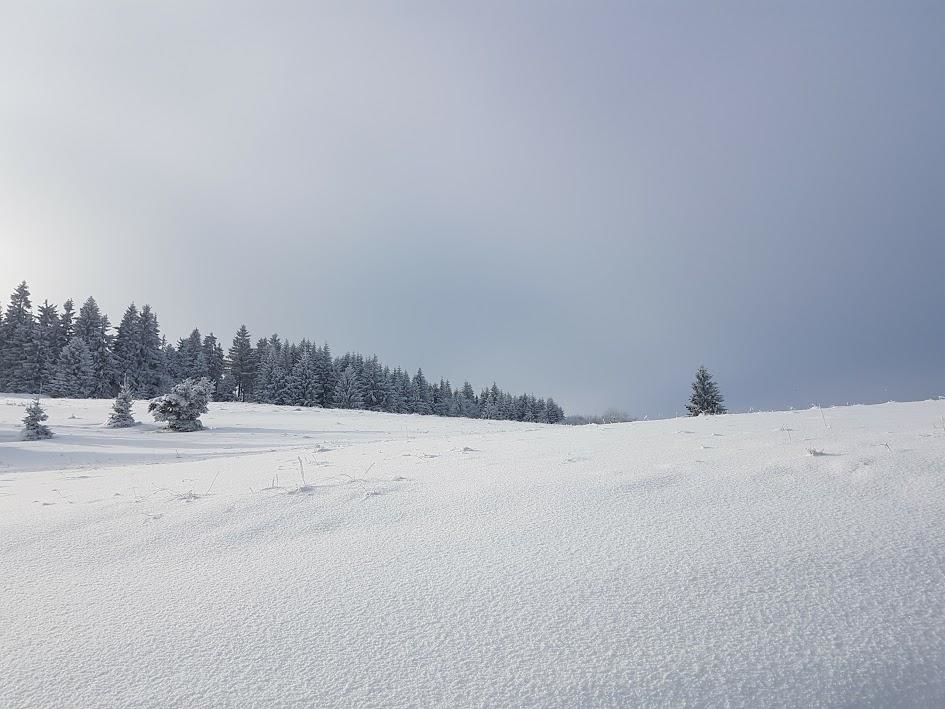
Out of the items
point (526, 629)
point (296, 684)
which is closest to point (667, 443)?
point (526, 629)

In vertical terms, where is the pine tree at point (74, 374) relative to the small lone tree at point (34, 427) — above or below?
above

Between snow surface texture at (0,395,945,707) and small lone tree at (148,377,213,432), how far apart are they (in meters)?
16.7

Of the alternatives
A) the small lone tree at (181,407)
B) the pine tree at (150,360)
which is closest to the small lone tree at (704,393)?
the small lone tree at (181,407)

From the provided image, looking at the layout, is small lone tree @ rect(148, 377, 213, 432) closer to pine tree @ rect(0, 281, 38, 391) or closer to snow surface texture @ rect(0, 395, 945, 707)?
snow surface texture @ rect(0, 395, 945, 707)

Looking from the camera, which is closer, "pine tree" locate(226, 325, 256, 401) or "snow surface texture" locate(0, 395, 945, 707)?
"snow surface texture" locate(0, 395, 945, 707)

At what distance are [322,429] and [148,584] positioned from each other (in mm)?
20512

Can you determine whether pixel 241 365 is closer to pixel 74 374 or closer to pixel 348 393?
pixel 348 393

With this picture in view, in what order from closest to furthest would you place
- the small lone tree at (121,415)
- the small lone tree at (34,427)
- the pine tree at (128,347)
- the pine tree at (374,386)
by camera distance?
the small lone tree at (34,427), the small lone tree at (121,415), the pine tree at (128,347), the pine tree at (374,386)

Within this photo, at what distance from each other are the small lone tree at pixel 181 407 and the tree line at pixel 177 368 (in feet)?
84.5

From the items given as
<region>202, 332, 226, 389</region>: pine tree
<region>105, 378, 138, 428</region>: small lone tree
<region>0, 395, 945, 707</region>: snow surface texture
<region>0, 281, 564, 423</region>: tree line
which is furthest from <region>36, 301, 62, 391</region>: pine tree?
<region>0, 395, 945, 707</region>: snow surface texture

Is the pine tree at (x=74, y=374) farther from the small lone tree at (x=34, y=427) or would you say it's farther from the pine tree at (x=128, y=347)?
the small lone tree at (x=34, y=427)

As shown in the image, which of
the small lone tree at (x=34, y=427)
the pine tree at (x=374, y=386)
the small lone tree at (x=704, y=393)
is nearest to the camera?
the small lone tree at (x=34, y=427)

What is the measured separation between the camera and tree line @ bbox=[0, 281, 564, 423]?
5444cm

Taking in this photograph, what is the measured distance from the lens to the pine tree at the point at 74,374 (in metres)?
50.8
